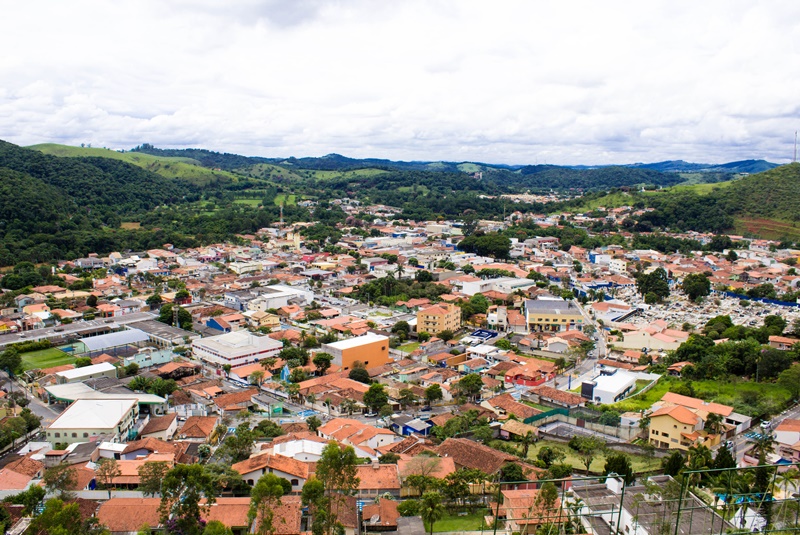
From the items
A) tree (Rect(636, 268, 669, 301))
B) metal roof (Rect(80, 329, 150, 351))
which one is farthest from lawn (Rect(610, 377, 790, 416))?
metal roof (Rect(80, 329, 150, 351))

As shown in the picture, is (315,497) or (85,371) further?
(85,371)

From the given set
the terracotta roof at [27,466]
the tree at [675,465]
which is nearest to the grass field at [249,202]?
the terracotta roof at [27,466]

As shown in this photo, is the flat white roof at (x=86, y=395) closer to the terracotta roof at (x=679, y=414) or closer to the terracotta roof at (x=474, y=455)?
the terracotta roof at (x=474, y=455)

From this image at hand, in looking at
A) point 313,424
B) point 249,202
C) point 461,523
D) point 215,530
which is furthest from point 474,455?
point 249,202

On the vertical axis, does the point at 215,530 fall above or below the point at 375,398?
above

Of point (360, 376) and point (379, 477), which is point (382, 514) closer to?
point (379, 477)

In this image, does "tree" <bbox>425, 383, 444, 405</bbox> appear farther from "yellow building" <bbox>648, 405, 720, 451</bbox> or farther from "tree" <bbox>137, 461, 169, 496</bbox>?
"tree" <bbox>137, 461, 169, 496</bbox>

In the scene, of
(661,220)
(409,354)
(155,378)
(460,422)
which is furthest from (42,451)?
(661,220)
